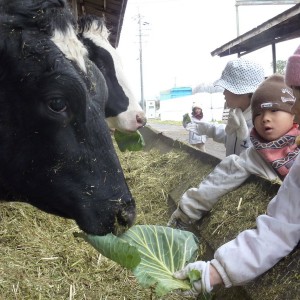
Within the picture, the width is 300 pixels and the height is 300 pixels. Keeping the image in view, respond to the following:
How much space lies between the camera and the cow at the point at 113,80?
6188 millimetres

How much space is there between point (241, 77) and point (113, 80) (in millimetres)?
2711

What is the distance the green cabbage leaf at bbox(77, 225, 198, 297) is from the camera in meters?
2.16

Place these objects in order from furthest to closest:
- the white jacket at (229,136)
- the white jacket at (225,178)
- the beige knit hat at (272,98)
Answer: the white jacket at (229,136) → the white jacket at (225,178) → the beige knit hat at (272,98)

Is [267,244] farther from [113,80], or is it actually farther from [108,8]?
[108,8]

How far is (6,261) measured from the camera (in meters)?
3.50

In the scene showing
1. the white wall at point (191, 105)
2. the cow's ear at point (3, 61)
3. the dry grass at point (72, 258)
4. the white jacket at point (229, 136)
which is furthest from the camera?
the white wall at point (191, 105)

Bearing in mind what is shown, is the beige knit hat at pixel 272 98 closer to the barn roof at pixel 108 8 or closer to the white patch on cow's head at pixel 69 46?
the white patch on cow's head at pixel 69 46

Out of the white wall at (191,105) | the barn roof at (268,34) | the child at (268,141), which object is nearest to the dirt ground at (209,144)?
the barn roof at (268,34)

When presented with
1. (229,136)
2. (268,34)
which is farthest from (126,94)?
(268,34)

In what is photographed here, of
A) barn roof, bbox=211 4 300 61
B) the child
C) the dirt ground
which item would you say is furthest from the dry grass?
barn roof, bbox=211 4 300 61

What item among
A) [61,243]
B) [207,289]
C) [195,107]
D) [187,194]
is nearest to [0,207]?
[61,243]

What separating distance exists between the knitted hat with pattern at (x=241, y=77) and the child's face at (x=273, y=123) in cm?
92

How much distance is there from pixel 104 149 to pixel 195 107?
7.57 meters

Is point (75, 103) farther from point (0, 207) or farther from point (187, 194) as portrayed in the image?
point (0, 207)
